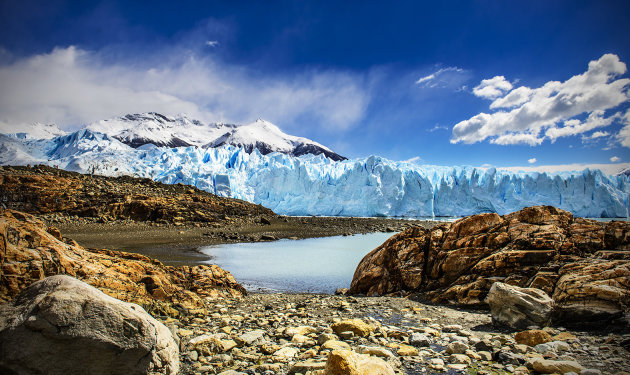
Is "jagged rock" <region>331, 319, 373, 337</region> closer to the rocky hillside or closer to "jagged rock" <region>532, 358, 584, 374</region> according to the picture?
"jagged rock" <region>532, 358, 584, 374</region>

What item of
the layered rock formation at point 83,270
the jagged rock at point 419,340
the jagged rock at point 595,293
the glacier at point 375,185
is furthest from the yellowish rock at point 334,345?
the glacier at point 375,185

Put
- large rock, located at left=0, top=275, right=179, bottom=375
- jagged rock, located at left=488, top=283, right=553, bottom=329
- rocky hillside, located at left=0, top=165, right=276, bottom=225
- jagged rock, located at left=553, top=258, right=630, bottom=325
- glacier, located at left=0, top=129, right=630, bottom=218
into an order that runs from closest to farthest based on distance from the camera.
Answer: large rock, located at left=0, top=275, right=179, bottom=375 < jagged rock, located at left=553, top=258, right=630, bottom=325 < jagged rock, located at left=488, top=283, right=553, bottom=329 < rocky hillside, located at left=0, top=165, right=276, bottom=225 < glacier, located at left=0, top=129, right=630, bottom=218

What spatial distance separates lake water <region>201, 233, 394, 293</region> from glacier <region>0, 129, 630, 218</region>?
113 feet

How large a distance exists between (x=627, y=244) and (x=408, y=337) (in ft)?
14.3

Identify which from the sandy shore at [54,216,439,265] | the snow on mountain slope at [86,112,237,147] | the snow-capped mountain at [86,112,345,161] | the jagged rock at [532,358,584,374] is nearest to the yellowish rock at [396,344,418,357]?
the jagged rock at [532,358,584,374]

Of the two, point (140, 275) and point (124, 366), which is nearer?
point (124, 366)

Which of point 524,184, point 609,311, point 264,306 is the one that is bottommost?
point 264,306

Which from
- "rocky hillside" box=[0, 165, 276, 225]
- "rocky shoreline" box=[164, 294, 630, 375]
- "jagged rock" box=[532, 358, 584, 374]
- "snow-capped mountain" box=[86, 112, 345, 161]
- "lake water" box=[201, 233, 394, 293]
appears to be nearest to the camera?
"jagged rock" box=[532, 358, 584, 374]

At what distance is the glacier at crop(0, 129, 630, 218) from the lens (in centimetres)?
4666

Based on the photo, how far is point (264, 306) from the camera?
567 cm

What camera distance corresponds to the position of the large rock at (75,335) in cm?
204

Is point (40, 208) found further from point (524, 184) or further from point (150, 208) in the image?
point (524, 184)

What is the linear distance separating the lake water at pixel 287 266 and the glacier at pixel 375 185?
1352 inches

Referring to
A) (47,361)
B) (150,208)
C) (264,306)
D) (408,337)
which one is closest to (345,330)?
(408,337)
